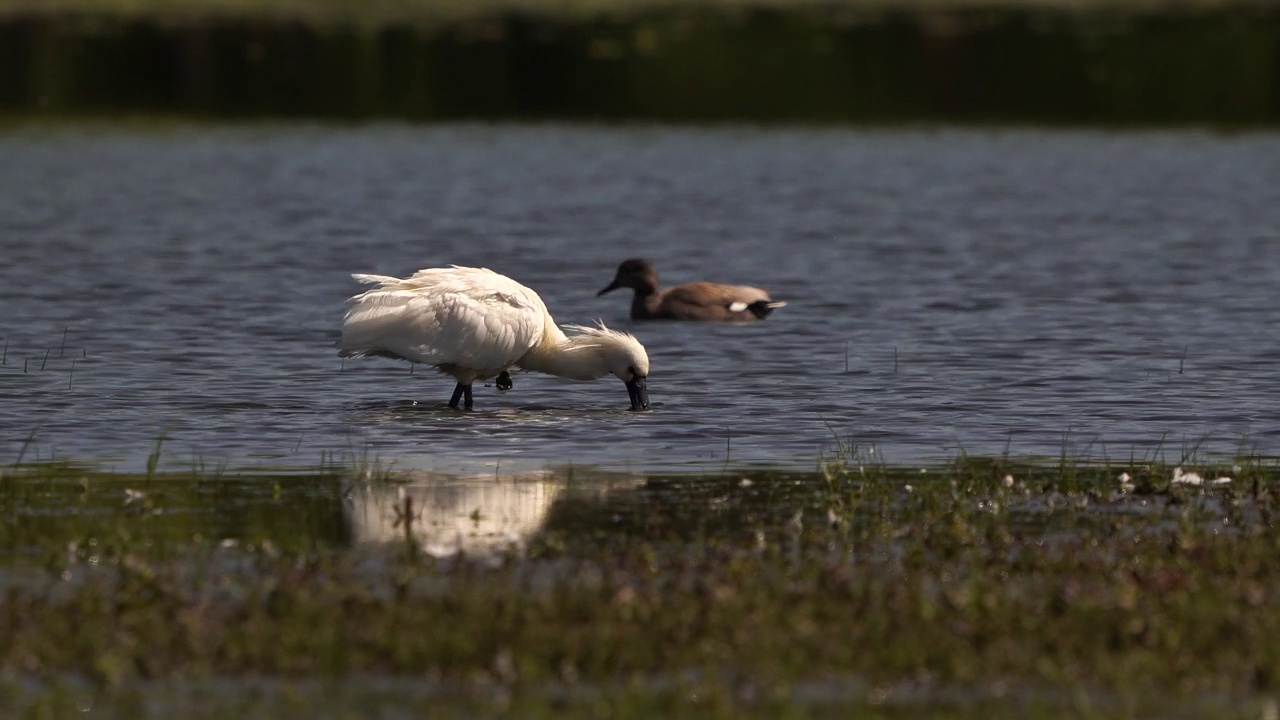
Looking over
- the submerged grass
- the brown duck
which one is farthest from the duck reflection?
the brown duck

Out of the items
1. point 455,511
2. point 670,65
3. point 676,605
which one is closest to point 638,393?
point 455,511

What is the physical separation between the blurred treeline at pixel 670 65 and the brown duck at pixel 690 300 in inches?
743

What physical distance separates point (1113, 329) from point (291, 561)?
10.7 m

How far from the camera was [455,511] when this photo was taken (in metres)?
10.3

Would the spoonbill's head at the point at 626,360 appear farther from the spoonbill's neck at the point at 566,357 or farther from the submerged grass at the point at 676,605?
the submerged grass at the point at 676,605

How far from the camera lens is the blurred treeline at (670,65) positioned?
38.9 meters

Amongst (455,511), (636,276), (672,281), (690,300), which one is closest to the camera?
(455,511)

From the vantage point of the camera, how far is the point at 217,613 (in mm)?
8055

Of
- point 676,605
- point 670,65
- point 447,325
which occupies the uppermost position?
point 670,65

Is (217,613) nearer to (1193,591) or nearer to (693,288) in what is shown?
(1193,591)

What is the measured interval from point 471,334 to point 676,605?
5989 millimetres

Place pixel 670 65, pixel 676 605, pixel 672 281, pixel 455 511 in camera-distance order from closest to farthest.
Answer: pixel 676 605
pixel 455 511
pixel 672 281
pixel 670 65

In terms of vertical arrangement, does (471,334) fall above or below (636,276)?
above

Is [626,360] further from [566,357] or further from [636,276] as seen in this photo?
[636,276]
